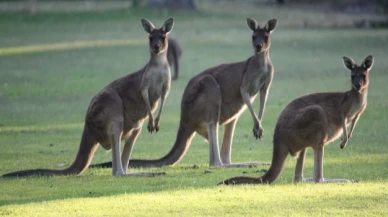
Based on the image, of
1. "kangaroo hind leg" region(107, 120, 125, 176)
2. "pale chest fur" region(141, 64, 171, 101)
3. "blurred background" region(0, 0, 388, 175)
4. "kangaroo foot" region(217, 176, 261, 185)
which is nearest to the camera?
"kangaroo foot" region(217, 176, 261, 185)

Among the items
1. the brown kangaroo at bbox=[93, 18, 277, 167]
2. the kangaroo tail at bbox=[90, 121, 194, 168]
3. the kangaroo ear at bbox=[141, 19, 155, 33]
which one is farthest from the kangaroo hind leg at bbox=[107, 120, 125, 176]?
the kangaroo ear at bbox=[141, 19, 155, 33]

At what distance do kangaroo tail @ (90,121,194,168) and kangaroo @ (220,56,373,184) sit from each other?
62.2 inches

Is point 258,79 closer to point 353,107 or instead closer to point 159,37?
point 159,37

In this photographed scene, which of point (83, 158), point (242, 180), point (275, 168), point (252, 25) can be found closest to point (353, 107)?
point (275, 168)

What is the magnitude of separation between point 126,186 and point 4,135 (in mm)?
4179

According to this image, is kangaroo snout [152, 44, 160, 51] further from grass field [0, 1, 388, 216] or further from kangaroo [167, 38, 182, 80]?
kangaroo [167, 38, 182, 80]

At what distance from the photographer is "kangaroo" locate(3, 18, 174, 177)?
933 cm

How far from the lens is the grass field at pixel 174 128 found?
7.68m

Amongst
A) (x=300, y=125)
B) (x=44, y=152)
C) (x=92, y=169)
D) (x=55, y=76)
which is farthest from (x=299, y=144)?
(x=55, y=76)

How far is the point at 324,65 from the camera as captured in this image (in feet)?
69.1

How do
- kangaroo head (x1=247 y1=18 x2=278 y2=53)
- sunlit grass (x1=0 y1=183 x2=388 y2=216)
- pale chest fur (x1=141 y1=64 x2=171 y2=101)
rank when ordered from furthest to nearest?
kangaroo head (x1=247 y1=18 x2=278 y2=53)
pale chest fur (x1=141 y1=64 x2=171 y2=101)
sunlit grass (x1=0 y1=183 x2=388 y2=216)

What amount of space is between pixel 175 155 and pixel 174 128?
3436 millimetres

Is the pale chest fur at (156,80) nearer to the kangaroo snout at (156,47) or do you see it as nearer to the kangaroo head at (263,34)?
the kangaroo snout at (156,47)

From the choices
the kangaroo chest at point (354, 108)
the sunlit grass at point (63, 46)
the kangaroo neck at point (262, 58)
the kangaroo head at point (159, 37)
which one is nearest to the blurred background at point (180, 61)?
the sunlit grass at point (63, 46)
